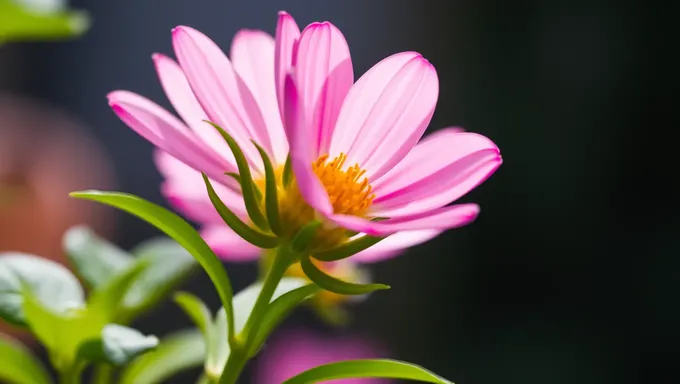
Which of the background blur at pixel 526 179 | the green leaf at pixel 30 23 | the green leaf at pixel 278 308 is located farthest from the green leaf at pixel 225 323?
the background blur at pixel 526 179

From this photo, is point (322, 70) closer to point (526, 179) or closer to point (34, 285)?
point (34, 285)

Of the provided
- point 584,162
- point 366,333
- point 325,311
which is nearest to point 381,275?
point 366,333

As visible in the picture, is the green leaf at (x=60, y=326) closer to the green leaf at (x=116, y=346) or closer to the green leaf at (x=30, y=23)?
the green leaf at (x=116, y=346)

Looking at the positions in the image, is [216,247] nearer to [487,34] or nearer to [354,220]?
[354,220]

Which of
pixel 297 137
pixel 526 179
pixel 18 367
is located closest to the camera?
pixel 297 137

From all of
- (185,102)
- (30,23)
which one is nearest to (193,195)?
(185,102)

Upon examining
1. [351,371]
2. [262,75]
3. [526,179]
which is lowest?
[351,371]

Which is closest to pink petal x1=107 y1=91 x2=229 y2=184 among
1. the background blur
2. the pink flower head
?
the pink flower head
